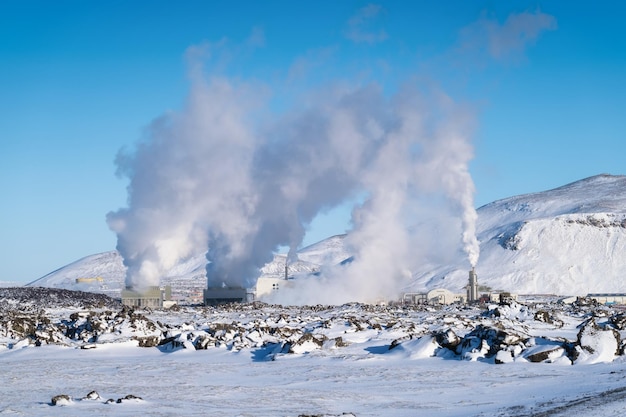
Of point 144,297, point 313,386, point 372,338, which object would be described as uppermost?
point 144,297

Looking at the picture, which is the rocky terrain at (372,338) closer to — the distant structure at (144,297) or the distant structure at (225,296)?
the distant structure at (144,297)

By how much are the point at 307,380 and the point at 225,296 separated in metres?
82.1

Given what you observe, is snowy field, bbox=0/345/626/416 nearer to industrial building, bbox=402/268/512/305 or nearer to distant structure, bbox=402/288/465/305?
industrial building, bbox=402/268/512/305

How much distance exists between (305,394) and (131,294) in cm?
8316

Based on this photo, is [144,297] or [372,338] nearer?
[372,338]

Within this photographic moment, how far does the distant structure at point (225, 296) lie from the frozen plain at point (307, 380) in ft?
223

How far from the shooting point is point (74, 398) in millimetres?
23672

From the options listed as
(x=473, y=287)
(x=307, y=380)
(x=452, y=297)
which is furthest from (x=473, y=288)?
(x=307, y=380)

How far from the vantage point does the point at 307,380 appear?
88.6ft

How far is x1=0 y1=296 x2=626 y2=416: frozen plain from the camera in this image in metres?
21.3

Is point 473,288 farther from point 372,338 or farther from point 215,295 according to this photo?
point 372,338

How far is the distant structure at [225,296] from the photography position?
10750 cm

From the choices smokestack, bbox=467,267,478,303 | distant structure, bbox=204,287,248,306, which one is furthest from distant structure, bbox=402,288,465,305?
distant structure, bbox=204,287,248,306

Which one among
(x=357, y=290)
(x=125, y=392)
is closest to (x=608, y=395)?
(x=125, y=392)
